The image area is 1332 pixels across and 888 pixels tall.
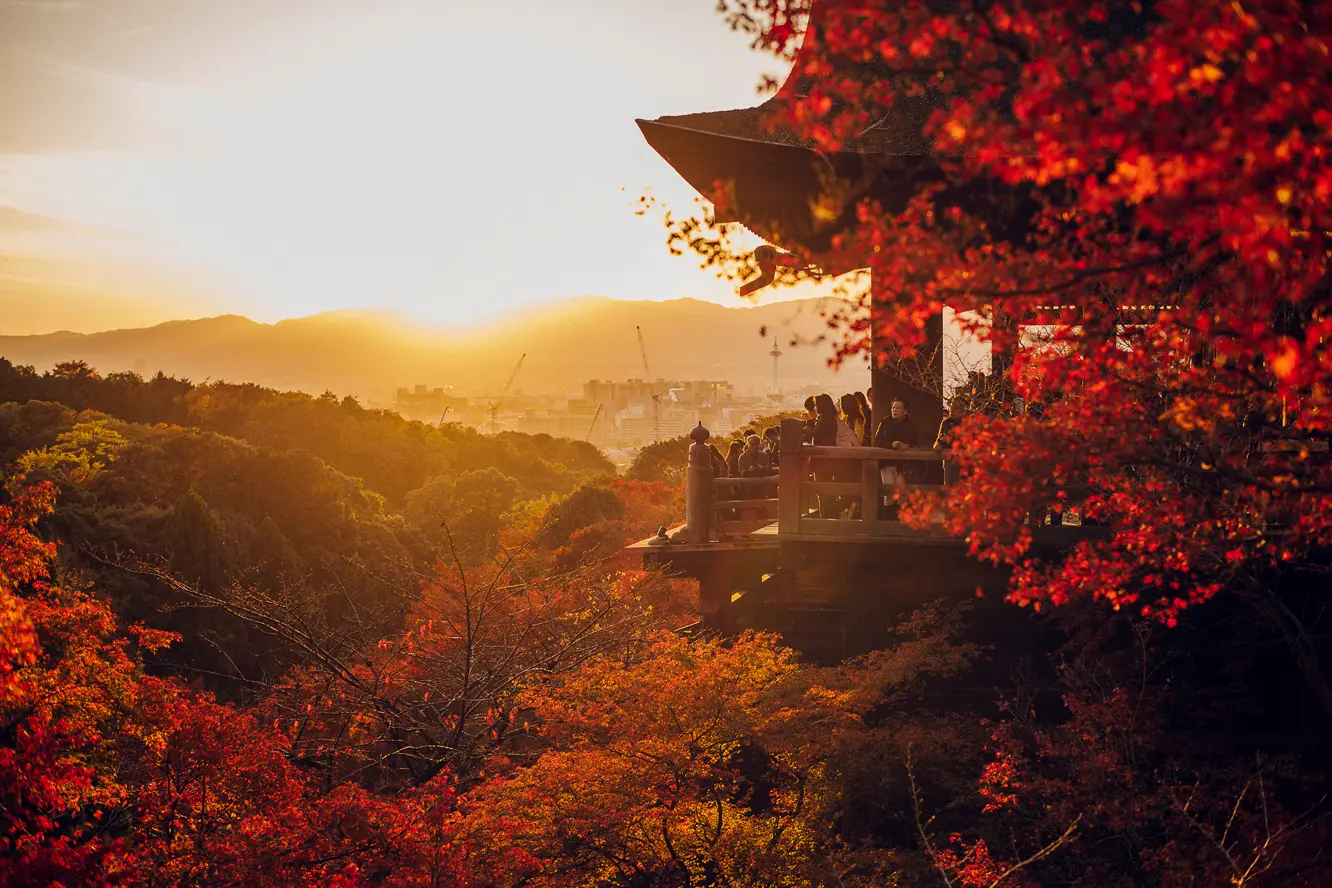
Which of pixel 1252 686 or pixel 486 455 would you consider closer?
pixel 1252 686

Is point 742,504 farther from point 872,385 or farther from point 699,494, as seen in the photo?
point 872,385

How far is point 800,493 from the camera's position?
10.6 m

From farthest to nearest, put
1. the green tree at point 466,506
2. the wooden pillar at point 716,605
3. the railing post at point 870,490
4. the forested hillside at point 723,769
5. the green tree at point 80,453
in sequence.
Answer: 1. the green tree at point 466,506
2. the green tree at point 80,453
3. the wooden pillar at point 716,605
4. the railing post at point 870,490
5. the forested hillside at point 723,769

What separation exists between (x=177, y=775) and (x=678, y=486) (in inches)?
1257

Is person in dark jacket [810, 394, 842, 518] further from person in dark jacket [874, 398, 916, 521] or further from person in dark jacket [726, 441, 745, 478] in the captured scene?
person in dark jacket [726, 441, 745, 478]

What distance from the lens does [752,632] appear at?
12.3 metres

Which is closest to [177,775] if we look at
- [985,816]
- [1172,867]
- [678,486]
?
[985,816]

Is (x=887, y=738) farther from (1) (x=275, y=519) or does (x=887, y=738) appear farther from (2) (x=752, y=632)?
(1) (x=275, y=519)

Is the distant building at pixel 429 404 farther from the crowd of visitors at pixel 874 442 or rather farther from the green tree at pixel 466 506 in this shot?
the crowd of visitors at pixel 874 442

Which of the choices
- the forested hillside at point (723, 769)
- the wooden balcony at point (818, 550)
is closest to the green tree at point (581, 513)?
the forested hillside at point (723, 769)

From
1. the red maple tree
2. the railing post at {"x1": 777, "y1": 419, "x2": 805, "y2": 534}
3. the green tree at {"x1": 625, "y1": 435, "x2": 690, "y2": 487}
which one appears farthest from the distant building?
the red maple tree

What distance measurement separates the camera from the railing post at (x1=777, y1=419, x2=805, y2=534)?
10.5 metres

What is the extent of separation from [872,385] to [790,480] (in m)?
1.58

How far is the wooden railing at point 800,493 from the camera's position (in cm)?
1001
